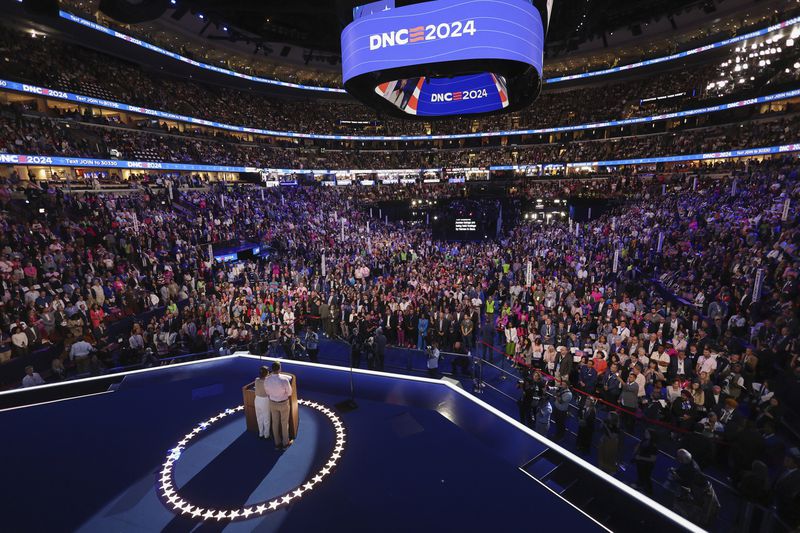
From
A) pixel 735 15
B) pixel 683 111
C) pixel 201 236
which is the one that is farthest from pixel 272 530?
A: pixel 735 15

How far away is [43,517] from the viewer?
14.4 feet

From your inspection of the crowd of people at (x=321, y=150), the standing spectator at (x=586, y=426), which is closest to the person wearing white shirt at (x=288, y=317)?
the standing spectator at (x=586, y=426)

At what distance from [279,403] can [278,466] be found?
2.61 ft

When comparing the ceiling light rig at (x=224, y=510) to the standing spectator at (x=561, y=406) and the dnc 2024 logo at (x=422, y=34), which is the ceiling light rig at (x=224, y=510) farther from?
the dnc 2024 logo at (x=422, y=34)

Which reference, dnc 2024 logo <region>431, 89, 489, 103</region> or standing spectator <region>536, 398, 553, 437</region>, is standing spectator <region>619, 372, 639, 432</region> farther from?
dnc 2024 logo <region>431, 89, 489, 103</region>

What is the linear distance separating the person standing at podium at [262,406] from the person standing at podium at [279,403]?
0.40ft

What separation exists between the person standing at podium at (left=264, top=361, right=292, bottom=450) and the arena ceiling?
79.6 feet

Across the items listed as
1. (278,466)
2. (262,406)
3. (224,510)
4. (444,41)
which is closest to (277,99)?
(444,41)

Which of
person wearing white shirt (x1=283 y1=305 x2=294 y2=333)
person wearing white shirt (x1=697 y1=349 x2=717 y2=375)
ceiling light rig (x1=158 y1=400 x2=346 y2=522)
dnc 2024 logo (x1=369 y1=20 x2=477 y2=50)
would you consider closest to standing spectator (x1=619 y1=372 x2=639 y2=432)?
person wearing white shirt (x1=697 y1=349 x2=717 y2=375)

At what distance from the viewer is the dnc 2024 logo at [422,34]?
5211 millimetres

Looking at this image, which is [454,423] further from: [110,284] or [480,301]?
[110,284]

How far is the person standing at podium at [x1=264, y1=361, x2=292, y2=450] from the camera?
552 cm

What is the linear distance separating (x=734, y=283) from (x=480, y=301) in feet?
22.9

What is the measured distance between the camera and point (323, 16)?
31469 mm
